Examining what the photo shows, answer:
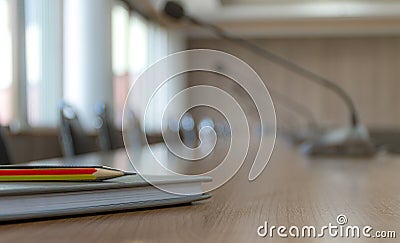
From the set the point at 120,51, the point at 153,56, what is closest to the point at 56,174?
the point at 120,51

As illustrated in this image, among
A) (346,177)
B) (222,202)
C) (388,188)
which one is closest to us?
(222,202)

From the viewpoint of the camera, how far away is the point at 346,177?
1424 millimetres

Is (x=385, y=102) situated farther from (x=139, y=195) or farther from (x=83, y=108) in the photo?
(x=139, y=195)

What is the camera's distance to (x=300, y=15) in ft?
34.6

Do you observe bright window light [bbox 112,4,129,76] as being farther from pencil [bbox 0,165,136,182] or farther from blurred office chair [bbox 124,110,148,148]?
pencil [bbox 0,165,136,182]

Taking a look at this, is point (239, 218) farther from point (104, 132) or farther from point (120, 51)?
point (120, 51)

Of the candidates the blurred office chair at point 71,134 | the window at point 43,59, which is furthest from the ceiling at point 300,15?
the blurred office chair at point 71,134

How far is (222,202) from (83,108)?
5.66 meters

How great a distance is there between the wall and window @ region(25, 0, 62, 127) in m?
6.37

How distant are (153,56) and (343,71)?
4.08 metres

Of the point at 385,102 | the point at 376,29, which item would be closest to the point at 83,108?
the point at 376,29

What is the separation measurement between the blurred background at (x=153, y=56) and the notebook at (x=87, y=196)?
6.04ft

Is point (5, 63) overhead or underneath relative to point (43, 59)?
underneath

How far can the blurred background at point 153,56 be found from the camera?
5.12 meters
